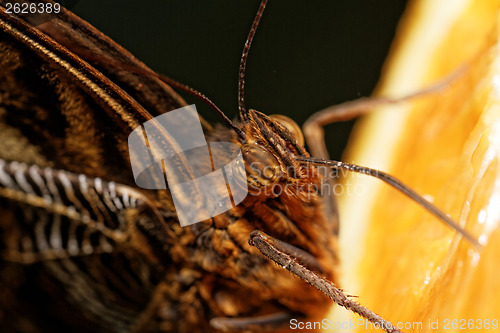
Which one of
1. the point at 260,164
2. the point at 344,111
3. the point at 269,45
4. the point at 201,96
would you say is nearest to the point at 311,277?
the point at 260,164

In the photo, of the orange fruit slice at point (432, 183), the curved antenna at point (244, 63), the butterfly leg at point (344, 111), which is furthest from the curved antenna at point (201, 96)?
the butterfly leg at point (344, 111)

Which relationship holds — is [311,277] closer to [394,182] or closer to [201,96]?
[394,182]

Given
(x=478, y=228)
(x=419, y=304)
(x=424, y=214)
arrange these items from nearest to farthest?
(x=478, y=228), (x=419, y=304), (x=424, y=214)

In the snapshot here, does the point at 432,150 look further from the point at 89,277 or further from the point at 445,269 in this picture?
the point at 89,277

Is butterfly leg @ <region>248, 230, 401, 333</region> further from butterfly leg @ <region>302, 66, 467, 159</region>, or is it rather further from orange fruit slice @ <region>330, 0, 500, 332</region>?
butterfly leg @ <region>302, 66, 467, 159</region>

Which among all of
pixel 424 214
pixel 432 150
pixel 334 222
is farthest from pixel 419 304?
pixel 432 150

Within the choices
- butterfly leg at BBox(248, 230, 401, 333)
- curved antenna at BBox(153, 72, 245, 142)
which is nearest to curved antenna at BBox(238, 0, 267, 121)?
curved antenna at BBox(153, 72, 245, 142)
